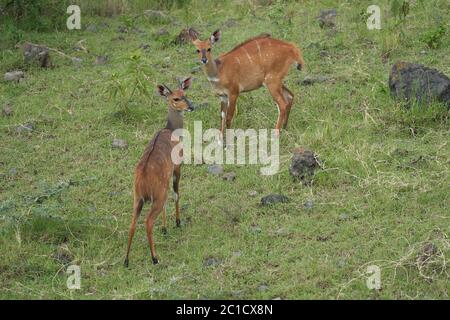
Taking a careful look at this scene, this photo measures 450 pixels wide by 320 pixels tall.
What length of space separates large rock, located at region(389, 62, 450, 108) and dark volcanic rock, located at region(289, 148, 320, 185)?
1.53 meters

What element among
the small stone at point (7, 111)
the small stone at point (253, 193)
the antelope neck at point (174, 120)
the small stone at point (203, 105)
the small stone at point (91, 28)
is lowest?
the small stone at point (253, 193)

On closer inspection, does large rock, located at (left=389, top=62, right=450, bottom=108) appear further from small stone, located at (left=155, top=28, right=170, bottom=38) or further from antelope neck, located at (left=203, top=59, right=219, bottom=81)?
small stone, located at (left=155, top=28, right=170, bottom=38)

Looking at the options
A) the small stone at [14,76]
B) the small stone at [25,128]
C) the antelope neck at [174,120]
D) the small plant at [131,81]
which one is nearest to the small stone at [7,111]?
the small stone at [25,128]

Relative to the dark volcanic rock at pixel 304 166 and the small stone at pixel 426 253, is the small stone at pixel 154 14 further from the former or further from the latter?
the small stone at pixel 426 253

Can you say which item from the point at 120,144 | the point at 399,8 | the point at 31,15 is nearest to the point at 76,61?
the point at 31,15

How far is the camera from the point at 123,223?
7871 millimetres

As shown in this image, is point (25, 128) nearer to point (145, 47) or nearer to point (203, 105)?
point (203, 105)

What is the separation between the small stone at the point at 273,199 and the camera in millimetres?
8000

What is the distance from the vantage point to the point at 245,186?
27.9 ft

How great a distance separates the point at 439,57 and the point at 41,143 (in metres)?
4.83

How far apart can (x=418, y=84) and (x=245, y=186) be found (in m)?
2.23

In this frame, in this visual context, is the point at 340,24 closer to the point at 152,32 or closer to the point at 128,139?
the point at 152,32

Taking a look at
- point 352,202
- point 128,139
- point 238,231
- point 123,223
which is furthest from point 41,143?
point 352,202

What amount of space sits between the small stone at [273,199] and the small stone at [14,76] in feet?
14.6
